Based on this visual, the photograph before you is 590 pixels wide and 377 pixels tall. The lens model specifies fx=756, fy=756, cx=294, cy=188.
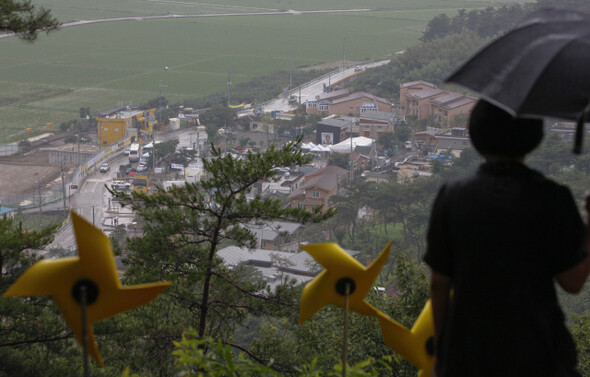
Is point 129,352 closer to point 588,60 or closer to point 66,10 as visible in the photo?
point 588,60

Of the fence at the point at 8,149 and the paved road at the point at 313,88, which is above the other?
the paved road at the point at 313,88

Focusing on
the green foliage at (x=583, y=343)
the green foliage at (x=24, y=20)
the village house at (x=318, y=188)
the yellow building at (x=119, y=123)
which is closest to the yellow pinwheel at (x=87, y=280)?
the green foliage at (x=24, y=20)

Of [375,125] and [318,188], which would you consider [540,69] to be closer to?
[318,188]

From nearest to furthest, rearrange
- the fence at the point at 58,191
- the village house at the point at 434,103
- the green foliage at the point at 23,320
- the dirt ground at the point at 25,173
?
the green foliage at the point at 23,320 < the fence at the point at 58,191 < the dirt ground at the point at 25,173 < the village house at the point at 434,103

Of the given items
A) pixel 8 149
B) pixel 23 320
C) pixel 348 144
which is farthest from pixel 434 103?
pixel 23 320

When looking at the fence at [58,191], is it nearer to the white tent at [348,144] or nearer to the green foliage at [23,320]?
the white tent at [348,144]

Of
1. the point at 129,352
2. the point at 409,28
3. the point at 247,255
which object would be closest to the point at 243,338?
the point at 247,255
